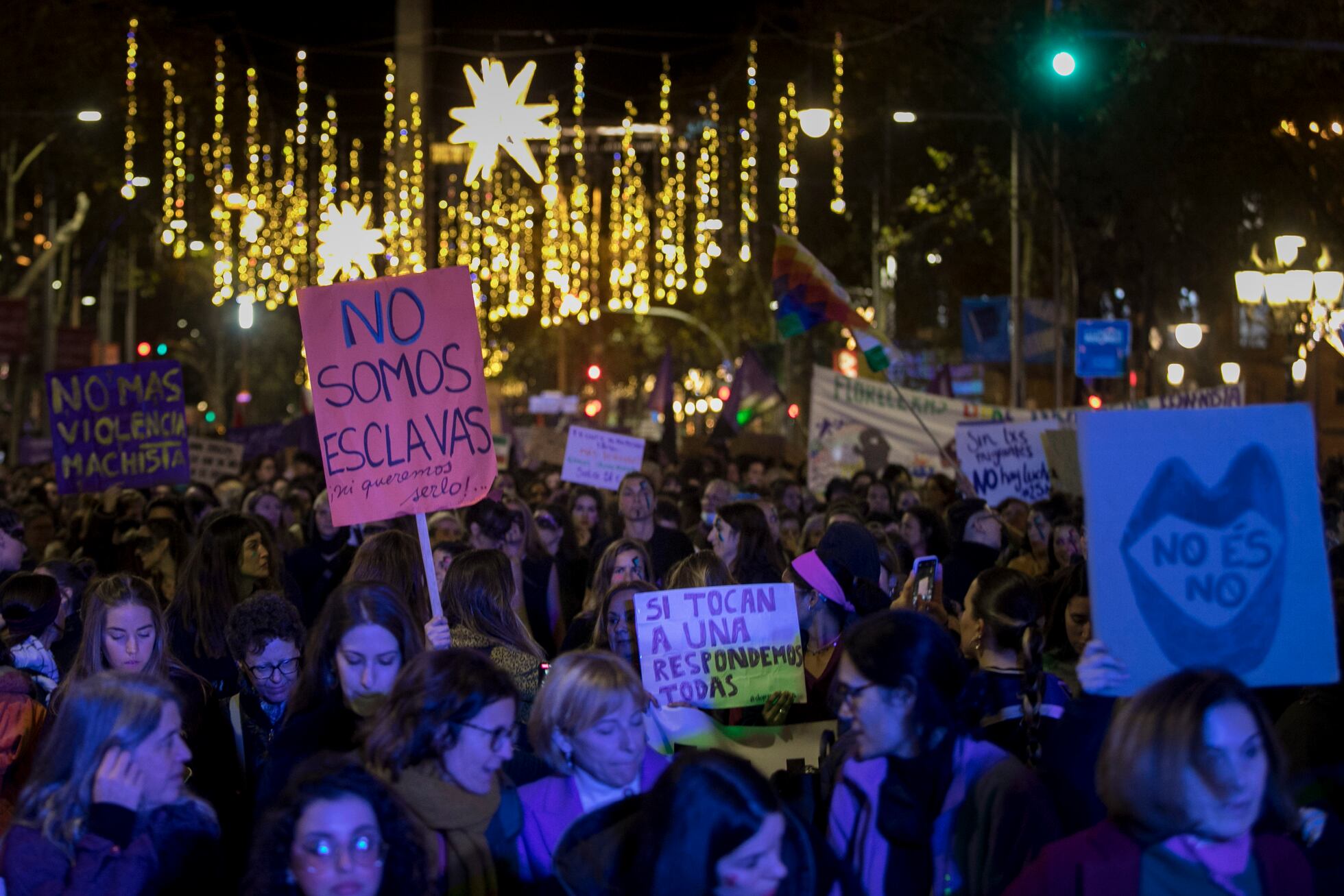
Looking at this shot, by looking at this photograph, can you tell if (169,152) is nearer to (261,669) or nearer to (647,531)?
(647,531)

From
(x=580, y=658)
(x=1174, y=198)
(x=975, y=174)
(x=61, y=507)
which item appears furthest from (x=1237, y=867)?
(x=975, y=174)

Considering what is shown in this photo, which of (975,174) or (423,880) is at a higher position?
(975,174)

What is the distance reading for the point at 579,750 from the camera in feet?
13.3

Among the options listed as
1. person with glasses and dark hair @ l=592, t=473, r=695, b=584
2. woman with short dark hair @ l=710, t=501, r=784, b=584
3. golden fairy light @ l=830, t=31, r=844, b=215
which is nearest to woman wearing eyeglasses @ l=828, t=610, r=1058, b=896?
woman with short dark hair @ l=710, t=501, r=784, b=584

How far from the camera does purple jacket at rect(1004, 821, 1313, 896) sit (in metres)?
3.37

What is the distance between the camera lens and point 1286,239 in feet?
75.4

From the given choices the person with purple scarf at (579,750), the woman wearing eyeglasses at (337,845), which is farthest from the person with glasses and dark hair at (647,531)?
the woman wearing eyeglasses at (337,845)

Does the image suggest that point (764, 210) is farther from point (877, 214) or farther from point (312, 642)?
point (312, 642)

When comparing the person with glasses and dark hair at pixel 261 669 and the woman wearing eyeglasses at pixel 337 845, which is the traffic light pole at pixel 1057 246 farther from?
the woman wearing eyeglasses at pixel 337 845

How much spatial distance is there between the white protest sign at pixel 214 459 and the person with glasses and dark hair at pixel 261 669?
12713 millimetres

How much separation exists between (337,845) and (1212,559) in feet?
6.95

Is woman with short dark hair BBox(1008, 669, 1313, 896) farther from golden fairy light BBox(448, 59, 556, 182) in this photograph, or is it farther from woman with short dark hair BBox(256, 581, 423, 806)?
golden fairy light BBox(448, 59, 556, 182)

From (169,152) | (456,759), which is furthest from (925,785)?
(169,152)

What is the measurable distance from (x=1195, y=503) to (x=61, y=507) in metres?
12.9
